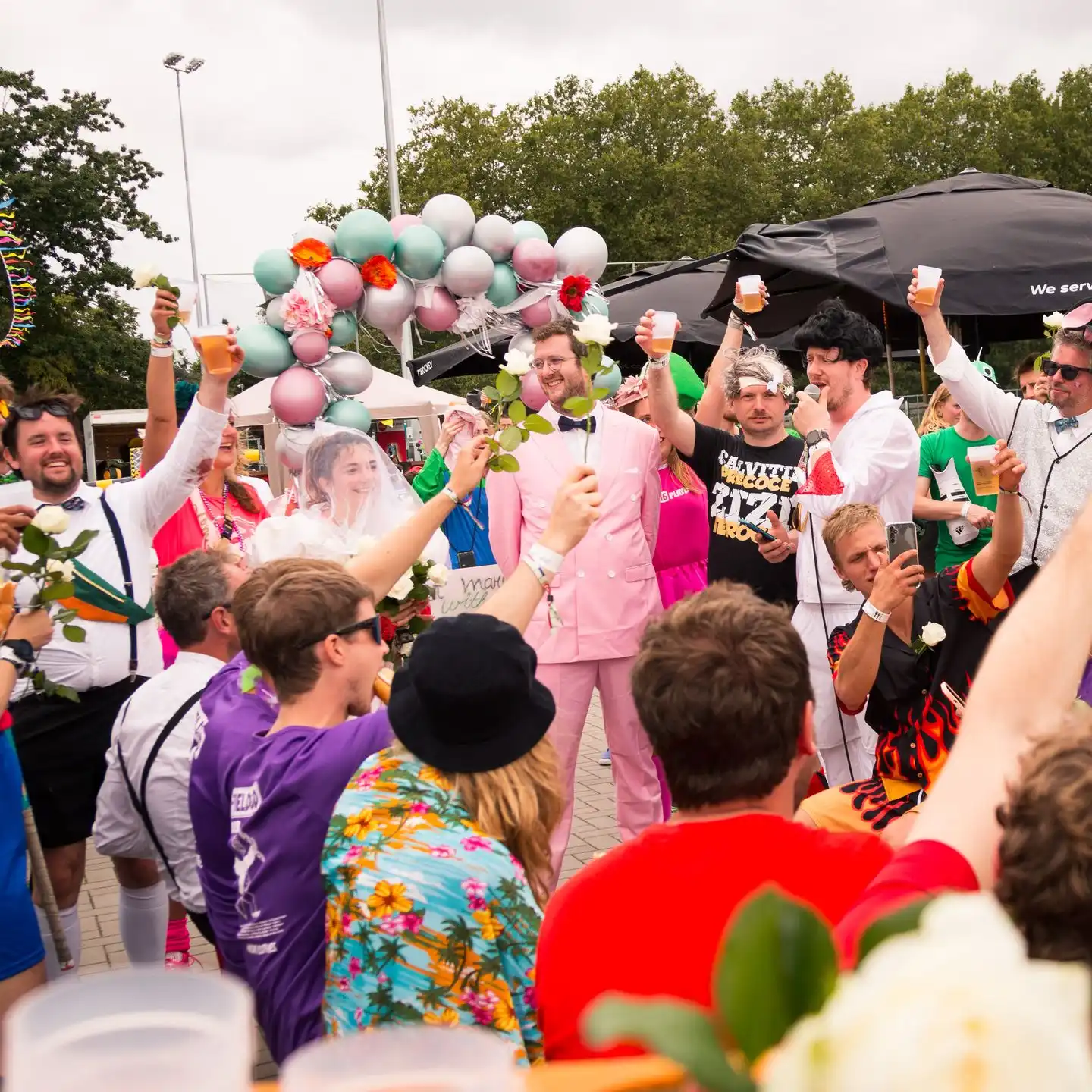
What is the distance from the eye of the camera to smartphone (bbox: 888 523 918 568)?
145 inches

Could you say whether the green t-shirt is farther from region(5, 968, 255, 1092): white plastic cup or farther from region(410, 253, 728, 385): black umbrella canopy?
region(5, 968, 255, 1092): white plastic cup

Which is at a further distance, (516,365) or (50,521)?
(516,365)

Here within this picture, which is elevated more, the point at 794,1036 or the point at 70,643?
the point at 794,1036

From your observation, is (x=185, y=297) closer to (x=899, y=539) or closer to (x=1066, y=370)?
(x=899, y=539)

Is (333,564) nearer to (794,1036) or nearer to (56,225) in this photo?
(794,1036)

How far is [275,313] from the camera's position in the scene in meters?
6.48

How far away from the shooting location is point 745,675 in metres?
1.71

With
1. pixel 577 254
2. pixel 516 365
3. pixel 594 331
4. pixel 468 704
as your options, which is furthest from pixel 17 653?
pixel 577 254

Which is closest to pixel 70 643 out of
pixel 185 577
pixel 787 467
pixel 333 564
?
pixel 185 577

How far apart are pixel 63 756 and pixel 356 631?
6.27ft

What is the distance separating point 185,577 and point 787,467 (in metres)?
2.56

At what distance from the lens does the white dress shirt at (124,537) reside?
390cm

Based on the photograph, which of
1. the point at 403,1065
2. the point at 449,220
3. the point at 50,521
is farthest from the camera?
the point at 449,220

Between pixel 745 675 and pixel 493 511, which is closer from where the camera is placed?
pixel 745 675
